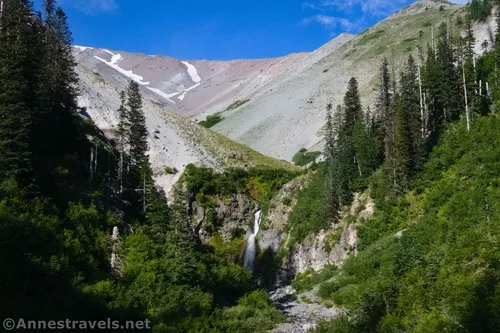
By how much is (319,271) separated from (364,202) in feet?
30.9

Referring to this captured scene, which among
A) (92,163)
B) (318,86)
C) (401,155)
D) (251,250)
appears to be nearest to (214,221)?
(251,250)

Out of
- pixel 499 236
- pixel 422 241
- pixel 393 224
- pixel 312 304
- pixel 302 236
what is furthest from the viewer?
pixel 302 236

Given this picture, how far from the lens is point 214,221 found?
64625mm

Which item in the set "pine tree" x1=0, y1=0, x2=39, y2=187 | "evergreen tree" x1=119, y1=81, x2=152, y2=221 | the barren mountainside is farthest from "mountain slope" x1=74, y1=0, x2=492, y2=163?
"pine tree" x1=0, y1=0, x2=39, y2=187

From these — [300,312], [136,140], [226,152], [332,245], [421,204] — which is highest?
[226,152]

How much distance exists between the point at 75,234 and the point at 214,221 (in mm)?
32461

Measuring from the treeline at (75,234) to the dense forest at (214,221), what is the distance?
0.14 metres

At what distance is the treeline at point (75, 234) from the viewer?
88.7 feet

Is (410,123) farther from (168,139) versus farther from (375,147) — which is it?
(168,139)

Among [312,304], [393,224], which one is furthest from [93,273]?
[393,224]

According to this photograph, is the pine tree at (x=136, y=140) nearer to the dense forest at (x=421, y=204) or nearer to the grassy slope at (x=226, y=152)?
the dense forest at (x=421, y=204)

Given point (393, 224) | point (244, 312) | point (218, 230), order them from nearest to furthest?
point (244, 312)
point (393, 224)
point (218, 230)

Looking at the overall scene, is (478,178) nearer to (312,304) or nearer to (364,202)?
(364,202)

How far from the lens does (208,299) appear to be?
108ft
